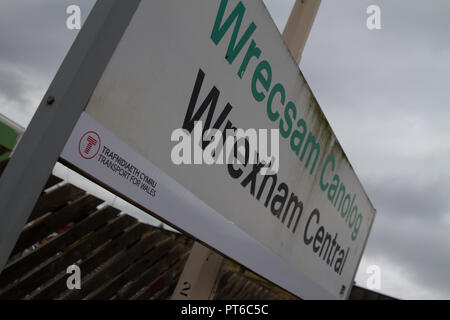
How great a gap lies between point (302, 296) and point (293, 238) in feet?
1.34

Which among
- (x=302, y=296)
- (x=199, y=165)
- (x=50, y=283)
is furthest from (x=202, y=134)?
(x=50, y=283)

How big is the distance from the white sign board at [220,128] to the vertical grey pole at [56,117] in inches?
1.4

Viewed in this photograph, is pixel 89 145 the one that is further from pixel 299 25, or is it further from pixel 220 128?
pixel 299 25

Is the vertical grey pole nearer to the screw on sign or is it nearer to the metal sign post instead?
the screw on sign

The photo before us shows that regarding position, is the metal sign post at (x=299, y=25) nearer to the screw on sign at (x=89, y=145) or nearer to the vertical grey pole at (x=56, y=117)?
the vertical grey pole at (x=56, y=117)

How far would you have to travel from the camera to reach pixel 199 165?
69.9 inches

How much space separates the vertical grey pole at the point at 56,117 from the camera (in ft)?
3.69

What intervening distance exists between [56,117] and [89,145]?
0.13m

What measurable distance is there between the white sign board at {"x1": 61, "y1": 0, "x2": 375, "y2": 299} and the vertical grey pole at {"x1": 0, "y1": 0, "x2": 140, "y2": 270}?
0.04 meters

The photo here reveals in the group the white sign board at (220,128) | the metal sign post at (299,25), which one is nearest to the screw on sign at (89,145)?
the white sign board at (220,128)

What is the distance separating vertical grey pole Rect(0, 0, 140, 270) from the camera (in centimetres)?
113

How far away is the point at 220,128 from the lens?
189 centimetres

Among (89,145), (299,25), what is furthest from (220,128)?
(299,25)
